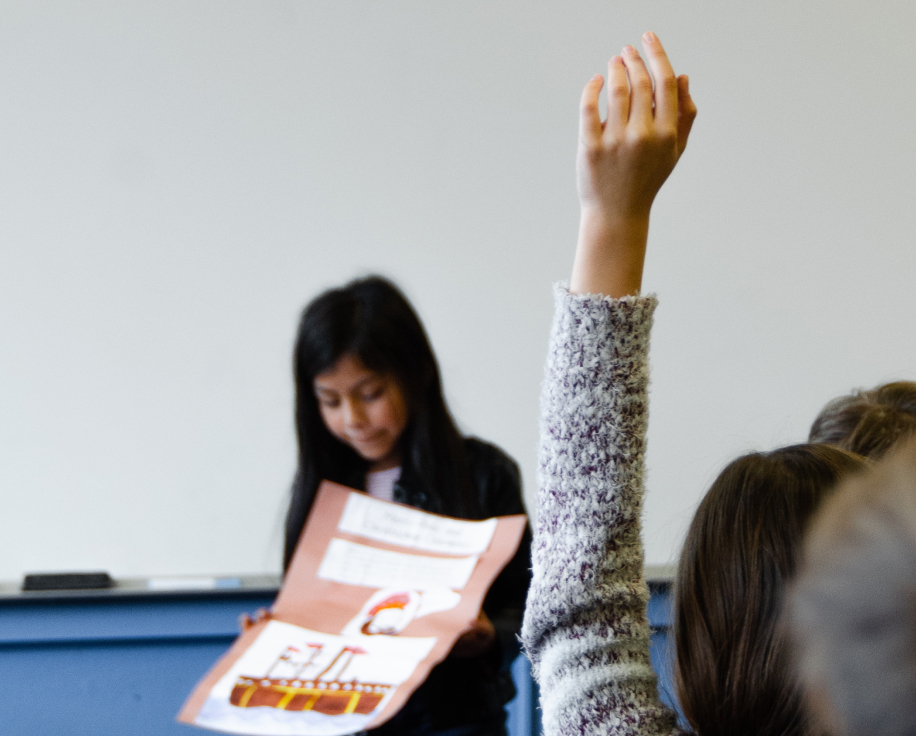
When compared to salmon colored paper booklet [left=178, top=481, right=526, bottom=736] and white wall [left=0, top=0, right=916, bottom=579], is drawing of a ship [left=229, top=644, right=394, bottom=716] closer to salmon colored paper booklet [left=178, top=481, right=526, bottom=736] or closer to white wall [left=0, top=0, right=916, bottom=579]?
salmon colored paper booklet [left=178, top=481, right=526, bottom=736]

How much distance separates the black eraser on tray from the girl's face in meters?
0.57

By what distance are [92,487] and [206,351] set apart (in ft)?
0.94

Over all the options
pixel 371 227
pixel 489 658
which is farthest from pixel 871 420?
pixel 371 227

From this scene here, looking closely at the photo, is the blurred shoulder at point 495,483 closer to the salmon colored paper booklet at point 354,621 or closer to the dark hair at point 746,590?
the salmon colored paper booklet at point 354,621

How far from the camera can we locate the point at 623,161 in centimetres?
32

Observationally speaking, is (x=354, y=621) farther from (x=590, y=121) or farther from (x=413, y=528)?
(x=590, y=121)

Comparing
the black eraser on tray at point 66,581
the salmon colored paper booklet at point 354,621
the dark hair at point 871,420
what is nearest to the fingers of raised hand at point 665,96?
the dark hair at point 871,420

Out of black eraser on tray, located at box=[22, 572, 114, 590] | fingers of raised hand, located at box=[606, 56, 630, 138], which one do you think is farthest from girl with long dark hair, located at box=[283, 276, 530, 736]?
fingers of raised hand, located at box=[606, 56, 630, 138]

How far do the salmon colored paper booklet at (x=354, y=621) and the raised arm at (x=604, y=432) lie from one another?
15.8 inches

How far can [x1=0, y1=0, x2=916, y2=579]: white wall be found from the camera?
136 centimetres

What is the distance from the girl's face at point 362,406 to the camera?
1028mm

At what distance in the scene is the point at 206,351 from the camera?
54.4 inches

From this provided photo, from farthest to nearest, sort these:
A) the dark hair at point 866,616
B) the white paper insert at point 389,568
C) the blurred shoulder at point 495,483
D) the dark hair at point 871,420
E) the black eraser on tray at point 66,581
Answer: the black eraser on tray at point 66,581, the blurred shoulder at point 495,483, the white paper insert at point 389,568, the dark hair at point 871,420, the dark hair at point 866,616

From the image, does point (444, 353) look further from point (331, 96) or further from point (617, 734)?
point (617, 734)
